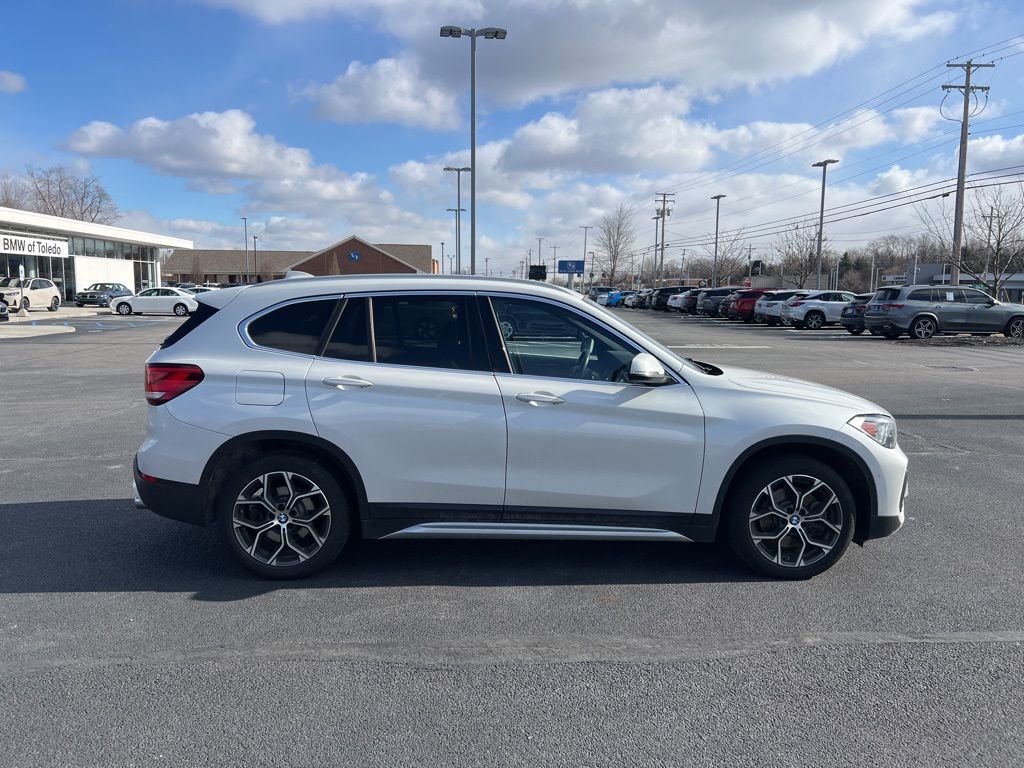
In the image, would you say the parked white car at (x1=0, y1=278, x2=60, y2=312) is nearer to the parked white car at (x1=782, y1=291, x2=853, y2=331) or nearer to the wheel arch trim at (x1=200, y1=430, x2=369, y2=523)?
the parked white car at (x1=782, y1=291, x2=853, y2=331)

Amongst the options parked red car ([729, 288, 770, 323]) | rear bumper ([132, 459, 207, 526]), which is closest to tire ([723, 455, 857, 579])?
rear bumper ([132, 459, 207, 526])

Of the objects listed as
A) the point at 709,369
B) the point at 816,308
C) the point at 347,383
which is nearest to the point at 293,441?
the point at 347,383

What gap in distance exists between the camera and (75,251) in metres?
54.3

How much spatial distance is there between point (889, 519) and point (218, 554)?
4.10m

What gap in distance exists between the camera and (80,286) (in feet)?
178

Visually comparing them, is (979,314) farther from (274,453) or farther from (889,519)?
(274,453)

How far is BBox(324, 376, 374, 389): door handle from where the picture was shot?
14.1 ft

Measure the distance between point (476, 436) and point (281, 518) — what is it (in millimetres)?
1216

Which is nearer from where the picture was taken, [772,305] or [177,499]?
[177,499]

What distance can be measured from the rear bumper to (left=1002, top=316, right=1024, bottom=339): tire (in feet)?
88.4

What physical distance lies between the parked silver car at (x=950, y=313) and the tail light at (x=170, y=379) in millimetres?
24840

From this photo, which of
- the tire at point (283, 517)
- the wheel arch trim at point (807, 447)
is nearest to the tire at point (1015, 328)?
the wheel arch trim at point (807, 447)

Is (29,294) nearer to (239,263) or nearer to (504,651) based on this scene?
(504,651)

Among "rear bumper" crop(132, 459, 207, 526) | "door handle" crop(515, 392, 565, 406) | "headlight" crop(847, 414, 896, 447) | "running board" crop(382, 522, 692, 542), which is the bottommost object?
"running board" crop(382, 522, 692, 542)
